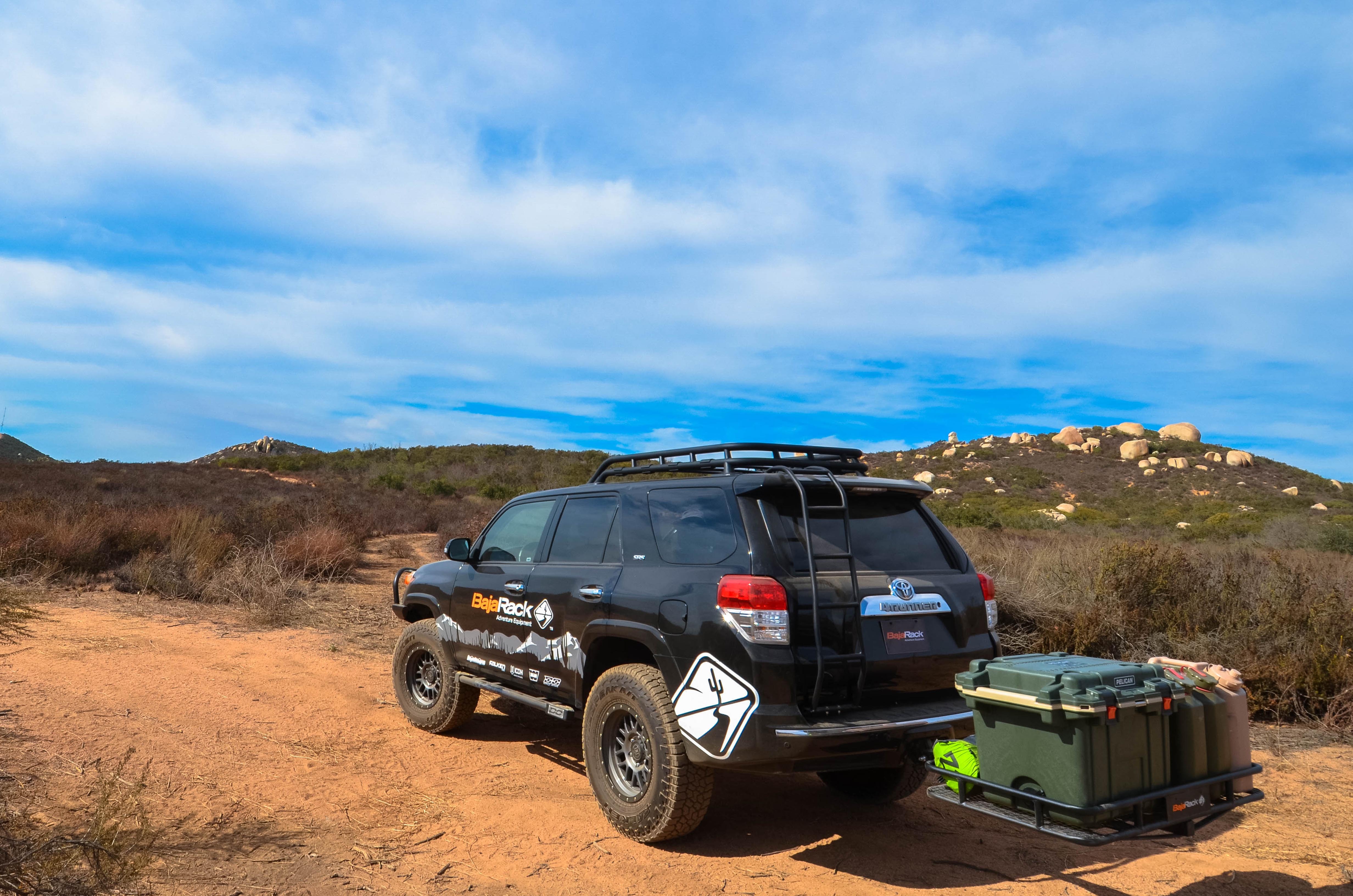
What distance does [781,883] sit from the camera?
4.25m

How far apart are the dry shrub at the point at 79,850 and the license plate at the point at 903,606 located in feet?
10.9

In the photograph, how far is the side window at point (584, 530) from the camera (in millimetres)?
5340

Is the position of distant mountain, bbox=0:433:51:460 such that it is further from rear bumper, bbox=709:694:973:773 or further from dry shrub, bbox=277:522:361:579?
rear bumper, bbox=709:694:973:773

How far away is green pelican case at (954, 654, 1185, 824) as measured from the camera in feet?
10.7

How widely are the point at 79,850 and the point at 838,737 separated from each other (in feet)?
10.7

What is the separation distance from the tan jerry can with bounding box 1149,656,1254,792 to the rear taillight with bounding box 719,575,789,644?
62.3 inches

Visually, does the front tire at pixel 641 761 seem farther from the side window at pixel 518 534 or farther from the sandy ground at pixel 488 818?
the side window at pixel 518 534

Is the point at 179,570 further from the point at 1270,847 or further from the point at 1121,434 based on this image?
the point at 1121,434

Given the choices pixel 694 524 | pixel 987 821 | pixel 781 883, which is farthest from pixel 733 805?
pixel 694 524

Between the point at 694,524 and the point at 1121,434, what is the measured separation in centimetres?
5619

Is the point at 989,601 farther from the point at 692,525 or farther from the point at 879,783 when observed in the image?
the point at 692,525

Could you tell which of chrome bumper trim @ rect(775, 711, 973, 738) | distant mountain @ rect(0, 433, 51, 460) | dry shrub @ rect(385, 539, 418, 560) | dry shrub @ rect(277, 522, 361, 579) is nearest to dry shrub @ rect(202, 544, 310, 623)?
dry shrub @ rect(277, 522, 361, 579)

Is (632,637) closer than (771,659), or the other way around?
(771,659)

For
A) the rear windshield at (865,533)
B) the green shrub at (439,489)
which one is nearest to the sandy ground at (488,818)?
the rear windshield at (865,533)
